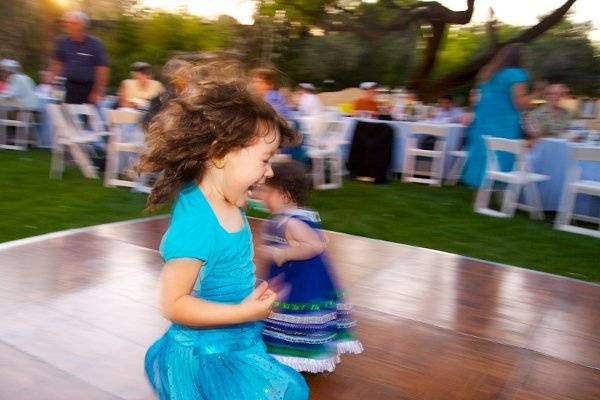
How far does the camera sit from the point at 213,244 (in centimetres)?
126

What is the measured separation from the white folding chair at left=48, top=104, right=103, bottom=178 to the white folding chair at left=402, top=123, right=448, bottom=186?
409 centimetres

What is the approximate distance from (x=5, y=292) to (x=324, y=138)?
5.00 m

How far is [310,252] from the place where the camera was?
2443 mm

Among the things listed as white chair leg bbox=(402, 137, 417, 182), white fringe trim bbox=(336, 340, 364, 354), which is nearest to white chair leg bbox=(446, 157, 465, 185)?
white chair leg bbox=(402, 137, 417, 182)

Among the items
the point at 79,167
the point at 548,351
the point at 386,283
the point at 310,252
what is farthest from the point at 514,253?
the point at 79,167

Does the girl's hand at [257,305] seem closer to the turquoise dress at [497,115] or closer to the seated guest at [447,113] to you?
the turquoise dress at [497,115]

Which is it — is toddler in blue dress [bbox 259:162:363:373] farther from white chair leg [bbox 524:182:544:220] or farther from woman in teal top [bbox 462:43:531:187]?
woman in teal top [bbox 462:43:531:187]

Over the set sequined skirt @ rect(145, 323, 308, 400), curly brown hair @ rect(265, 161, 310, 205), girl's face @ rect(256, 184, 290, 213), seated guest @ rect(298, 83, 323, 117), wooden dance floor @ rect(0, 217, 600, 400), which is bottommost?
wooden dance floor @ rect(0, 217, 600, 400)

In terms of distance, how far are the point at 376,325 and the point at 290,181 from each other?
3.77ft

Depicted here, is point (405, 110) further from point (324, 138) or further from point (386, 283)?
point (386, 283)

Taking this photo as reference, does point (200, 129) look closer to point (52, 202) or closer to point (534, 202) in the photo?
point (52, 202)

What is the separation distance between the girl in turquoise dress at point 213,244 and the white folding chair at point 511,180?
5221mm

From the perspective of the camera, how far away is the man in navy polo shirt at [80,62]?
746cm

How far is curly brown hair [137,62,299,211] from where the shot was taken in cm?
131
